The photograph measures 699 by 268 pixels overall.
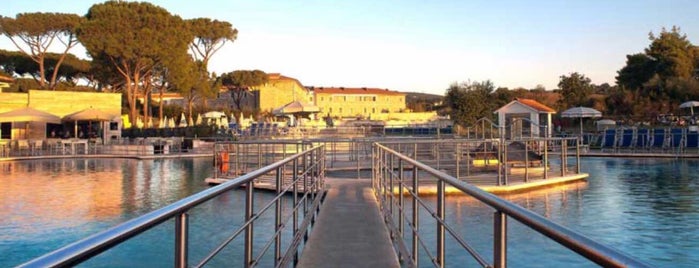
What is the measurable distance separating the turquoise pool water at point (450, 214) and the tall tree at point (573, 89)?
29.8 metres

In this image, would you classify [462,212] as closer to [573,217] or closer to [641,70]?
[573,217]

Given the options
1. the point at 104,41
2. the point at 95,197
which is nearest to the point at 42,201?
the point at 95,197

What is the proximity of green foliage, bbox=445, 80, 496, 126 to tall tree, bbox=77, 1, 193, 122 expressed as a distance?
17392mm

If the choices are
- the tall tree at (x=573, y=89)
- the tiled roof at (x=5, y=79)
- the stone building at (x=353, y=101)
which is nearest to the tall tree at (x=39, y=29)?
the tiled roof at (x=5, y=79)

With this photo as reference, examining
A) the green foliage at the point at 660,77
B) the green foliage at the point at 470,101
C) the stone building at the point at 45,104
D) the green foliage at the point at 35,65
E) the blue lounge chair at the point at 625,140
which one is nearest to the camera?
the blue lounge chair at the point at 625,140

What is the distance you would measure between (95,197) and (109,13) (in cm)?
2526

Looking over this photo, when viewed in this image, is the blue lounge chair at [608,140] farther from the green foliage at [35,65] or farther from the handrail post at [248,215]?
the green foliage at [35,65]

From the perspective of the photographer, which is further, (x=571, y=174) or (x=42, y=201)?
(x=571, y=174)

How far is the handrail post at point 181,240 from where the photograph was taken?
5.48 ft

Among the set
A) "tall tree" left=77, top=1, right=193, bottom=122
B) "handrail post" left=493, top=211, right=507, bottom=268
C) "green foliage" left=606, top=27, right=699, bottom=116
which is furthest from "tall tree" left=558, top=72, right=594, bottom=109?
"handrail post" left=493, top=211, right=507, bottom=268

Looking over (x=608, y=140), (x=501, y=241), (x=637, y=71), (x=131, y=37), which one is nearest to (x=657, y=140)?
(x=608, y=140)

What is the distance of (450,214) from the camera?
843cm

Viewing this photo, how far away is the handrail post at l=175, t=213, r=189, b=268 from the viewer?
1.67 meters

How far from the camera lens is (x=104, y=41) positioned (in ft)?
105
